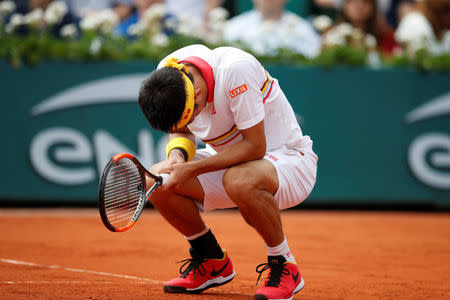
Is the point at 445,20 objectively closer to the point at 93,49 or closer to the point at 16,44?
the point at 93,49

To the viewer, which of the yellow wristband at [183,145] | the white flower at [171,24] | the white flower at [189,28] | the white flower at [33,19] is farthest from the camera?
the white flower at [171,24]

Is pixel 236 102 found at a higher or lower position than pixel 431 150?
higher

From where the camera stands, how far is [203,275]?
3.78 metres

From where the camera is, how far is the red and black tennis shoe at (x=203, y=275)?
3736 millimetres

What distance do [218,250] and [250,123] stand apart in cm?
86

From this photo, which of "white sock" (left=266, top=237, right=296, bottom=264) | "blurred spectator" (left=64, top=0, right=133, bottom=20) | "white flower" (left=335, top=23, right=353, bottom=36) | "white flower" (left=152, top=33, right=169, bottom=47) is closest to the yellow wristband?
"white sock" (left=266, top=237, right=296, bottom=264)

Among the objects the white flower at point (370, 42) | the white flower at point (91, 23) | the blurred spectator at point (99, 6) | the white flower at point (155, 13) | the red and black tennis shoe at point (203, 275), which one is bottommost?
the red and black tennis shoe at point (203, 275)

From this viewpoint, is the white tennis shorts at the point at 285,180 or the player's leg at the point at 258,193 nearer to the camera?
the player's leg at the point at 258,193

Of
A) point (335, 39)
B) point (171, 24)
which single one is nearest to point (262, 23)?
point (335, 39)

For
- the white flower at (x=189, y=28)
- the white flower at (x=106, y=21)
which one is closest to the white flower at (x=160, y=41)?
the white flower at (x=189, y=28)

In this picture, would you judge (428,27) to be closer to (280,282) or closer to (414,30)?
(414,30)

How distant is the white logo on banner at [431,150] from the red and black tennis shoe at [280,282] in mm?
4412

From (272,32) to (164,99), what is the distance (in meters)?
5.12

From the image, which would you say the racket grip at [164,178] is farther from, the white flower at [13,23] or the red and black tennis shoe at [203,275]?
the white flower at [13,23]
